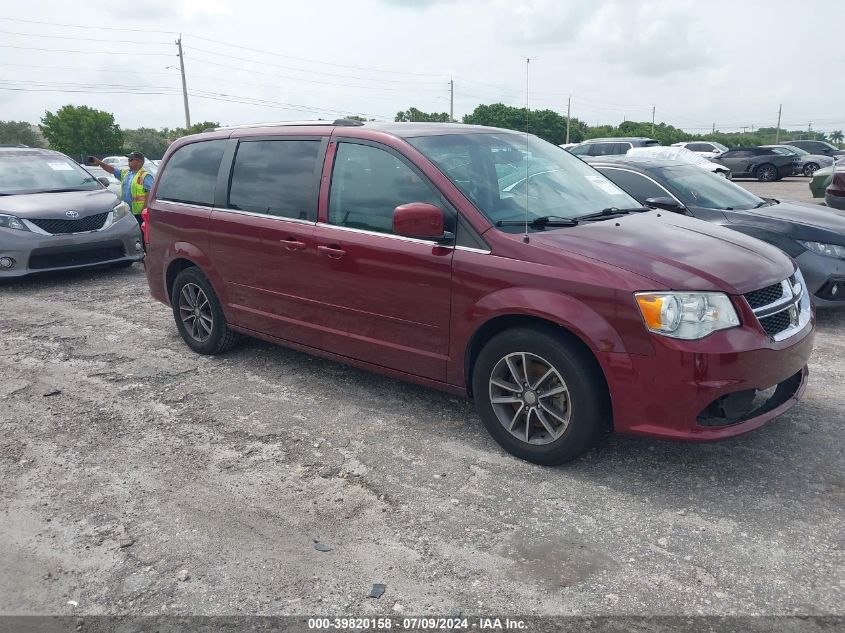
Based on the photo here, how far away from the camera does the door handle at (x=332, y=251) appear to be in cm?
446

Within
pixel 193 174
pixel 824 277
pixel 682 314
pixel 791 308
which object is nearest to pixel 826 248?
pixel 824 277

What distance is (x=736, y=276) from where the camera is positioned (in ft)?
11.5

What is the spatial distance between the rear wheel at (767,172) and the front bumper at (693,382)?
2760 centimetres

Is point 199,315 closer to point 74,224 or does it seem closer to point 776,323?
point 74,224

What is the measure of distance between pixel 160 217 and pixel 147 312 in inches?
69.8

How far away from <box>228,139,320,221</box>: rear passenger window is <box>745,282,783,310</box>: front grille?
265 centimetres

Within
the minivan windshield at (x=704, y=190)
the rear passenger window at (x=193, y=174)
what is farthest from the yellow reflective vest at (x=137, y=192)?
the minivan windshield at (x=704, y=190)

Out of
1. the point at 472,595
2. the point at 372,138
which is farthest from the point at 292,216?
the point at 472,595

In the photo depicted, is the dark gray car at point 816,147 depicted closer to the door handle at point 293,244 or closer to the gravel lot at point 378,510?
the gravel lot at point 378,510

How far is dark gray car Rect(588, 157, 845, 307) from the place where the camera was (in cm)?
629

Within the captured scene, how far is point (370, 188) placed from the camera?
4434mm

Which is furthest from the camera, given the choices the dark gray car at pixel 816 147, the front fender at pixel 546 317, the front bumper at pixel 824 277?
the dark gray car at pixel 816 147

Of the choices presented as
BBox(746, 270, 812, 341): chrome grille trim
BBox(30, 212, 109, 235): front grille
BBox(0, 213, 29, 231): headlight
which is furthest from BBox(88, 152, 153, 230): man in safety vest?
BBox(746, 270, 812, 341): chrome grille trim

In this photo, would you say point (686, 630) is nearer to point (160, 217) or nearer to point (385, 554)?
point (385, 554)
